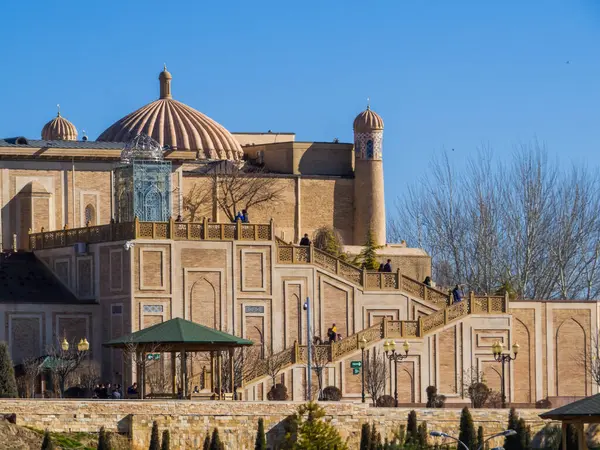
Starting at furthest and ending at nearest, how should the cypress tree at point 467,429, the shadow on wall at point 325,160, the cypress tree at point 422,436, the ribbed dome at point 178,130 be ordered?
the ribbed dome at point 178,130, the shadow on wall at point 325,160, the cypress tree at point 467,429, the cypress tree at point 422,436

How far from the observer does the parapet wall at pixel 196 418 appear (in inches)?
2227

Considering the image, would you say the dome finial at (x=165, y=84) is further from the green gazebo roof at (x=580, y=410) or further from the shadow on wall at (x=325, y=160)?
the green gazebo roof at (x=580, y=410)

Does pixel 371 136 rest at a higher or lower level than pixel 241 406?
higher

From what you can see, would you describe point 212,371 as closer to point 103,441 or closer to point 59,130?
point 103,441

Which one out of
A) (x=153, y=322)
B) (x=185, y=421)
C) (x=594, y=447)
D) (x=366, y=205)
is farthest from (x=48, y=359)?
(x=366, y=205)

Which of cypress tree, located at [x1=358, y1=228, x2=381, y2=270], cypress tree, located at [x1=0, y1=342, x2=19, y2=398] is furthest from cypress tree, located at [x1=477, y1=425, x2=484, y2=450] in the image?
cypress tree, located at [x1=358, y1=228, x2=381, y2=270]

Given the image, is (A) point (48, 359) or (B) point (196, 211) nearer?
(A) point (48, 359)

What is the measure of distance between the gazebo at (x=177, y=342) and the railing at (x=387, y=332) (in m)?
6.62

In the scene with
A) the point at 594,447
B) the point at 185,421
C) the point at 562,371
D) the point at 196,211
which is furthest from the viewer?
the point at 196,211

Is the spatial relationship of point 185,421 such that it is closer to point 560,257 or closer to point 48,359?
point 48,359

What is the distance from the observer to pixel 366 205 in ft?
294

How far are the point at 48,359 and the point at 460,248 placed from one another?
30891 millimetres

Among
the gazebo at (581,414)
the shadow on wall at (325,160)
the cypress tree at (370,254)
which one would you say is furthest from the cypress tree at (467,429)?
the shadow on wall at (325,160)

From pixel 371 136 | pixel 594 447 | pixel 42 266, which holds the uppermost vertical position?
pixel 371 136
